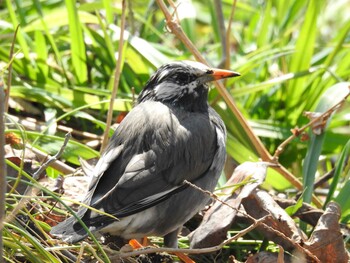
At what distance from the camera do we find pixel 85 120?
570cm

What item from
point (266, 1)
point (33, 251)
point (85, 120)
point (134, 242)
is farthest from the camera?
point (266, 1)

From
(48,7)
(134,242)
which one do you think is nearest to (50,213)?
(134,242)

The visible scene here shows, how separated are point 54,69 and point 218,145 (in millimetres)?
1681

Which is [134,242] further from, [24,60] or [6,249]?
[24,60]

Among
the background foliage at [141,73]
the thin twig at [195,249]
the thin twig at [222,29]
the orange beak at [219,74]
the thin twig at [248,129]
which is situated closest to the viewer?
the thin twig at [195,249]

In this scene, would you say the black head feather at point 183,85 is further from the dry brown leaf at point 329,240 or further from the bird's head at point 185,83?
the dry brown leaf at point 329,240

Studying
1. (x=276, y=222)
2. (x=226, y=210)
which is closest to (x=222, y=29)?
(x=226, y=210)

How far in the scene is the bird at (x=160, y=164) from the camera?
422 centimetres

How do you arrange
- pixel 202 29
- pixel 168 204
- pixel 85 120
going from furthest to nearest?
pixel 202 29
pixel 85 120
pixel 168 204

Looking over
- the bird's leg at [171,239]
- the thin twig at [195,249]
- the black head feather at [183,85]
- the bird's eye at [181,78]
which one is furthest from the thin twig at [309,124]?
the thin twig at [195,249]

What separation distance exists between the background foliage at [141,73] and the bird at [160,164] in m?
0.58

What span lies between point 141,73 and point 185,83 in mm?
1050

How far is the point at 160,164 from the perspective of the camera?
4406mm

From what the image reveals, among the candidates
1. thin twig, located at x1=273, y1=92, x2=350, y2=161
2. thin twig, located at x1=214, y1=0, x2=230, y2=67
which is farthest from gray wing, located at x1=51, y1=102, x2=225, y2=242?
thin twig, located at x1=214, y1=0, x2=230, y2=67
